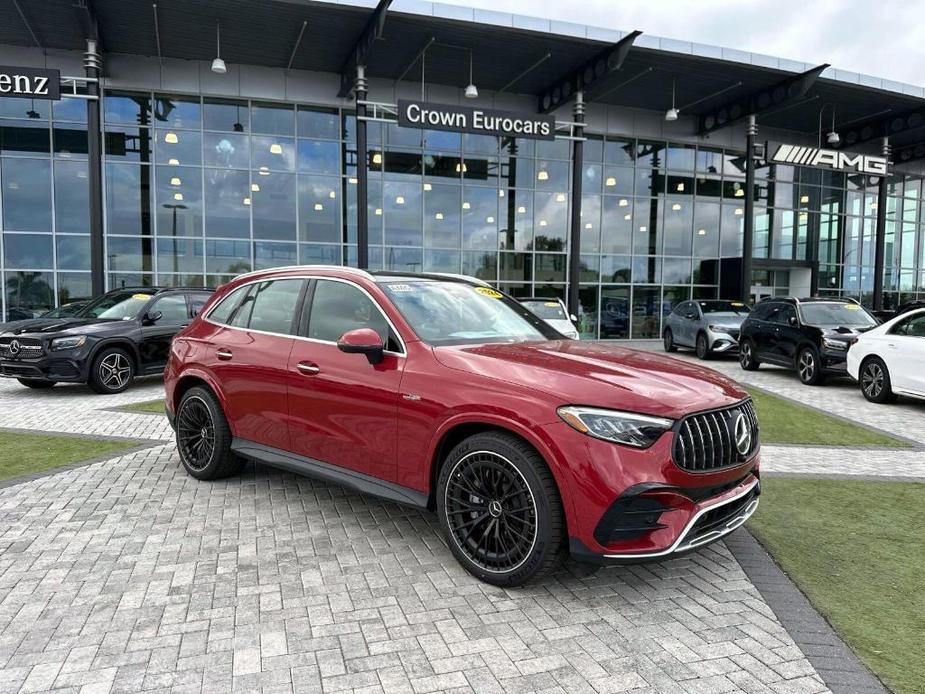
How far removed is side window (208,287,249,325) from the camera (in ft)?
16.8

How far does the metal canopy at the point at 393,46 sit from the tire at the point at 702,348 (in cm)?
894

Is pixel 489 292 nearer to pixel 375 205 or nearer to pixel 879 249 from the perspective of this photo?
pixel 375 205

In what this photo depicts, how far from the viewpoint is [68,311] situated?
1154 centimetres

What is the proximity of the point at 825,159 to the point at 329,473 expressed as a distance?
23.7 m

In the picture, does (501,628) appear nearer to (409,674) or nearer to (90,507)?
(409,674)

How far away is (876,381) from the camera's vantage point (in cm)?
977

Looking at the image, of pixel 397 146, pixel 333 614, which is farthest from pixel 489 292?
pixel 397 146

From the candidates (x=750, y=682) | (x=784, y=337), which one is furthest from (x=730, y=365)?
(x=750, y=682)

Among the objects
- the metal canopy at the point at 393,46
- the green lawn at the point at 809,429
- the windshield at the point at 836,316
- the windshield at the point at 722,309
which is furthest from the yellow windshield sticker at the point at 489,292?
the metal canopy at the point at 393,46

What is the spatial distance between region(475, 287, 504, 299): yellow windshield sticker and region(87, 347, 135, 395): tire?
8113 millimetres

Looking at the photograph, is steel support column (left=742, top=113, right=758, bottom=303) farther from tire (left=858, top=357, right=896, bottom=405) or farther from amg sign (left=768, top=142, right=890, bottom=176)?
tire (left=858, top=357, right=896, bottom=405)

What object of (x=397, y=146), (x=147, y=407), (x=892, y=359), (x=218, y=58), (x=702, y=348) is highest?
(x=218, y=58)

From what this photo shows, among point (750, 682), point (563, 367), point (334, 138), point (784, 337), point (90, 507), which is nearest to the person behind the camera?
point (750, 682)

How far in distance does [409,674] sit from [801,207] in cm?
3013
